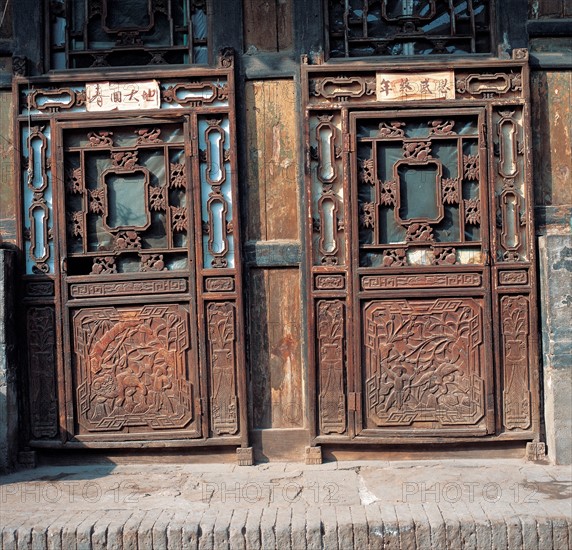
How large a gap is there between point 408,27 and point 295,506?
3804 millimetres

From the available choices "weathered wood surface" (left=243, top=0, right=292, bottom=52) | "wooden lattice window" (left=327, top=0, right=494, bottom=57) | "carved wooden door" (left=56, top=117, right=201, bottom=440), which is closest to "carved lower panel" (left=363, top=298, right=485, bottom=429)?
"carved wooden door" (left=56, top=117, right=201, bottom=440)

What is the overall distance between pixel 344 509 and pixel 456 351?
5.43ft

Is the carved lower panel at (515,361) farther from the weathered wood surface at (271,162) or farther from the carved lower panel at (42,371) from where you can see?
the carved lower panel at (42,371)

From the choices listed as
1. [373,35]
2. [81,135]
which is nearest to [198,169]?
[81,135]

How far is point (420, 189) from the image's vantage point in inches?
237

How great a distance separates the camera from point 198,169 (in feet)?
19.7

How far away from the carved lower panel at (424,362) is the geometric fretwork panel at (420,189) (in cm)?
39

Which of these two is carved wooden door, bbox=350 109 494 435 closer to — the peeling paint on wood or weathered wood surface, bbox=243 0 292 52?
the peeling paint on wood

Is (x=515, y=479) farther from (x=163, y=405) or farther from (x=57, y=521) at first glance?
(x=57, y=521)

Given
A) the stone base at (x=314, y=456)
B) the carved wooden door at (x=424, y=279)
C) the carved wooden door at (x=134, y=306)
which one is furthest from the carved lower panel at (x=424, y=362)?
the carved wooden door at (x=134, y=306)

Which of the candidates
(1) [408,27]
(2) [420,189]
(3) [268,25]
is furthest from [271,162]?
(1) [408,27]

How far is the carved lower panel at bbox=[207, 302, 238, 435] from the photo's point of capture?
601 cm

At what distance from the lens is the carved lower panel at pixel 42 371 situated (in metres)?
6.05

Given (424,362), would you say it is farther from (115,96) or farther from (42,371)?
(115,96)
